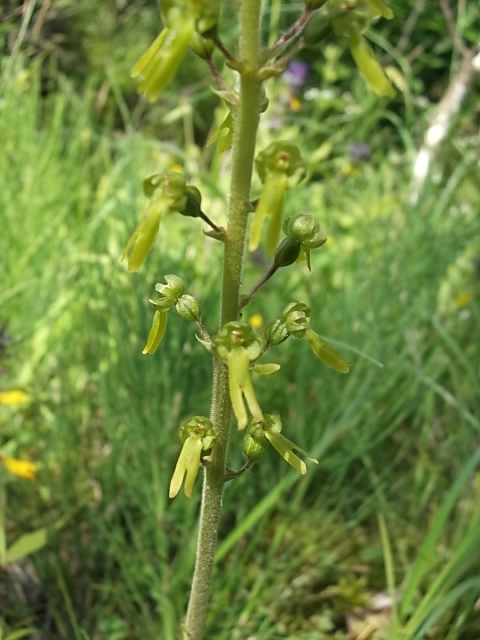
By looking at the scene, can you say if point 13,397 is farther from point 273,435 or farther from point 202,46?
point 202,46

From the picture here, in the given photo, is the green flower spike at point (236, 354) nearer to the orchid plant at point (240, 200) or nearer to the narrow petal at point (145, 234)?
the orchid plant at point (240, 200)

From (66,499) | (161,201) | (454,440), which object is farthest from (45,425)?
(161,201)

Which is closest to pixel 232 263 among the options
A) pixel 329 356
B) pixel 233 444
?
pixel 329 356

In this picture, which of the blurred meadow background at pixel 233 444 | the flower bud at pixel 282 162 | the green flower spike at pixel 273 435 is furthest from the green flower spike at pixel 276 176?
the blurred meadow background at pixel 233 444

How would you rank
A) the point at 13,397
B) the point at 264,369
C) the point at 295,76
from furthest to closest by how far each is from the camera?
the point at 295,76
the point at 13,397
the point at 264,369

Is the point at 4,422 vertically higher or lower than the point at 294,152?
lower

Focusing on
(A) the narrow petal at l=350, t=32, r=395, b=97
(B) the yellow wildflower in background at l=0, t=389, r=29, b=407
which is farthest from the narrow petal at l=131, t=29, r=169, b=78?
(B) the yellow wildflower in background at l=0, t=389, r=29, b=407

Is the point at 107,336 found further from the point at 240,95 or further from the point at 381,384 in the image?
the point at 240,95

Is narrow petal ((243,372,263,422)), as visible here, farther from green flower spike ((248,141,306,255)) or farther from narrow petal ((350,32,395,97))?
narrow petal ((350,32,395,97))
